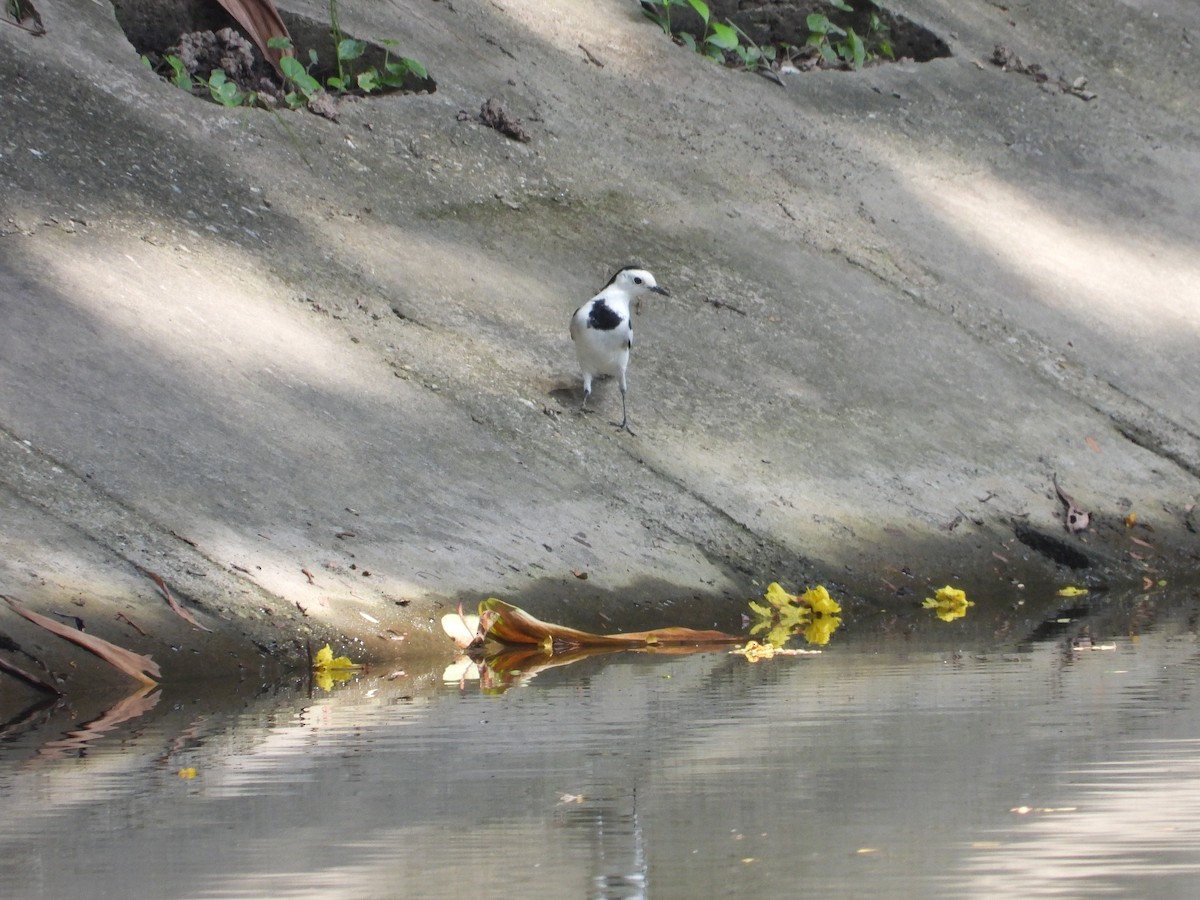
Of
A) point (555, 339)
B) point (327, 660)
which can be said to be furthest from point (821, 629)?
point (555, 339)

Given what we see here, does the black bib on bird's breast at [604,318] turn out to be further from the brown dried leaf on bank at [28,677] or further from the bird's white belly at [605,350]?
the brown dried leaf on bank at [28,677]

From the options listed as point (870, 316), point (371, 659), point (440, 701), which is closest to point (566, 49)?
point (870, 316)

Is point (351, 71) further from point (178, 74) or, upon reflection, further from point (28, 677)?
point (28, 677)

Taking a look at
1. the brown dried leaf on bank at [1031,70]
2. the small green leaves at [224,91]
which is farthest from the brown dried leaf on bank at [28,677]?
the brown dried leaf on bank at [1031,70]

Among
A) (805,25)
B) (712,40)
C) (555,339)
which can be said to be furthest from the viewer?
(805,25)

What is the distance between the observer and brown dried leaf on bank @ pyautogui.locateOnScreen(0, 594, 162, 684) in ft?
18.7

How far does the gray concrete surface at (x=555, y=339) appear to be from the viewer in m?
6.64

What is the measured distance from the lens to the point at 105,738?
4.84 metres

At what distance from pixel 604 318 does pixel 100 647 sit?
3034 millimetres

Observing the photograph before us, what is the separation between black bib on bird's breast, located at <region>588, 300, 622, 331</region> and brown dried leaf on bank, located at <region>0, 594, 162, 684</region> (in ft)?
9.60

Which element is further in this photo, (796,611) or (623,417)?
(623,417)

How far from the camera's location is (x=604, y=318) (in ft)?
26.6

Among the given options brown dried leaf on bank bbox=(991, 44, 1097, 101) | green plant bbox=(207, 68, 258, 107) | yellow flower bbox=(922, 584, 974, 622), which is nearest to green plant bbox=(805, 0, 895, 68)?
brown dried leaf on bank bbox=(991, 44, 1097, 101)

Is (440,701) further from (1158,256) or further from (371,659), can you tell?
(1158,256)
